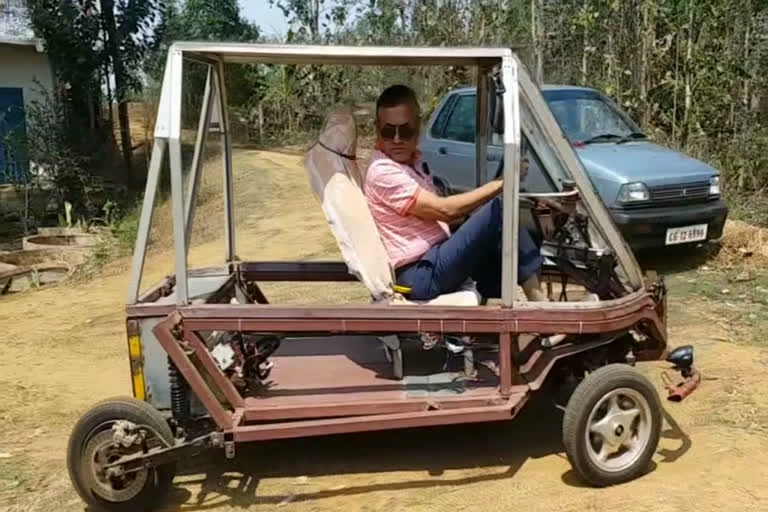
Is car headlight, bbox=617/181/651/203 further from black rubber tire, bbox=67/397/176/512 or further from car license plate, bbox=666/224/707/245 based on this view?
black rubber tire, bbox=67/397/176/512

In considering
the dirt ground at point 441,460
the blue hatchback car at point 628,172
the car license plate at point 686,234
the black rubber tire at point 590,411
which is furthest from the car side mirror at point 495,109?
the car license plate at point 686,234

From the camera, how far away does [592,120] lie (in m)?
8.81

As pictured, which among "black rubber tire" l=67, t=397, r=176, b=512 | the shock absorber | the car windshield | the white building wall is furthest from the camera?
the white building wall

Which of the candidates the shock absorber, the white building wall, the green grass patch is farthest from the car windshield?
the white building wall

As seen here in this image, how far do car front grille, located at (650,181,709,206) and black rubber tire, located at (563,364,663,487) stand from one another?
429 cm

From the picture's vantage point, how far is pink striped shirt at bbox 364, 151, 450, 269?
396 cm

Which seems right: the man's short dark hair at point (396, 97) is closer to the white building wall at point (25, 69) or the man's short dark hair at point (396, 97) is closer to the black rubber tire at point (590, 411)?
the black rubber tire at point (590, 411)

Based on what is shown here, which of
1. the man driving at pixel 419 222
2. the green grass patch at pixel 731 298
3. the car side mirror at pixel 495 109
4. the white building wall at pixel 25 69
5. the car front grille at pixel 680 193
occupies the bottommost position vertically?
the green grass patch at pixel 731 298

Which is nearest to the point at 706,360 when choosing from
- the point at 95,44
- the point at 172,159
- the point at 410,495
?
the point at 410,495

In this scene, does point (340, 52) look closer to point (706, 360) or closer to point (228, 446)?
point (228, 446)

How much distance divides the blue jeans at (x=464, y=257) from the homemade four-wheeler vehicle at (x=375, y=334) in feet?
0.31

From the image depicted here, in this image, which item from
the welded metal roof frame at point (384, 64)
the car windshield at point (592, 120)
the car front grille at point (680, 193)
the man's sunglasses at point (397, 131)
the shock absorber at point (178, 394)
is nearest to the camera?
the welded metal roof frame at point (384, 64)

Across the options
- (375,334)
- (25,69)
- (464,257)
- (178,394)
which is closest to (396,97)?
(464,257)

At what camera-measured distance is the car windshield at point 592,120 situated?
8.62 metres
